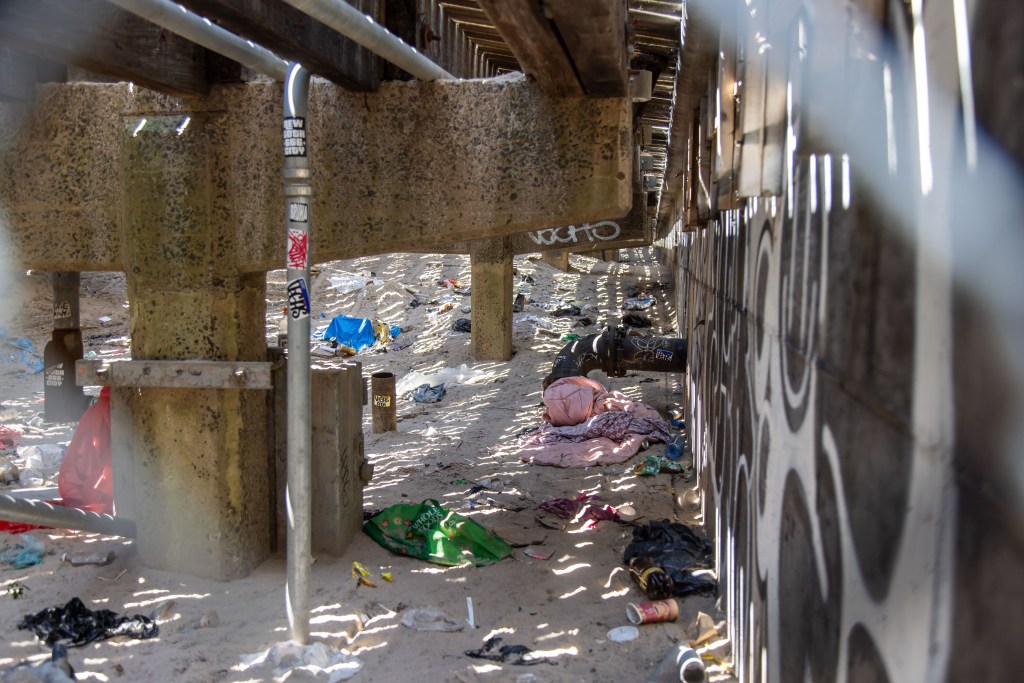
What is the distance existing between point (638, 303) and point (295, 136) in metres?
15.1

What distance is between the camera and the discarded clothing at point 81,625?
4207 millimetres

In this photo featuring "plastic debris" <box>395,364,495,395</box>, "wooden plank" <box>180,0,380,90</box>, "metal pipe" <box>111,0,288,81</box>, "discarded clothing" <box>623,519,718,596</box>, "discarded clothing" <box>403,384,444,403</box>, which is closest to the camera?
"metal pipe" <box>111,0,288,81</box>

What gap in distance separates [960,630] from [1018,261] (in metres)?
0.56

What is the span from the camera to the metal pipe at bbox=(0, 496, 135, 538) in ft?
14.3

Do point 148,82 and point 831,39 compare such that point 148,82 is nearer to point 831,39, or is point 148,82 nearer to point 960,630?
point 831,39

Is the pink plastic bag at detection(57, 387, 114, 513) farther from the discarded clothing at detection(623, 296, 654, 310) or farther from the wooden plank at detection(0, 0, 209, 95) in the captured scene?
the discarded clothing at detection(623, 296, 654, 310)

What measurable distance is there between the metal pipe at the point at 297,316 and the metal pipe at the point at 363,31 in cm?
50

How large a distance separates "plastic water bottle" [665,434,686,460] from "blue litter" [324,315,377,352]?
8.89 metres

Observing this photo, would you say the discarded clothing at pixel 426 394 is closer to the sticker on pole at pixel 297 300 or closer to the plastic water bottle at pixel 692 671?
the sticker on pole at pixel 297 300

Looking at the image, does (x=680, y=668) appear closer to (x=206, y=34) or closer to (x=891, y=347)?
(x=891, y=347)

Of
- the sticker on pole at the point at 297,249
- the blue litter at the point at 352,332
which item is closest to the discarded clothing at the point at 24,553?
the sticker on pole at the point at 297,249

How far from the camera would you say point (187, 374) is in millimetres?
4805

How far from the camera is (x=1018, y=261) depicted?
1167mm

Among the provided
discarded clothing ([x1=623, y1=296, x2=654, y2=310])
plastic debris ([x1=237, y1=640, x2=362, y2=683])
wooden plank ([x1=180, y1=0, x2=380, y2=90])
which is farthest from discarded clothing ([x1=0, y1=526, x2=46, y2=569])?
discarded clothing ([x1=623, y1=296, x2=654, y2=310])
